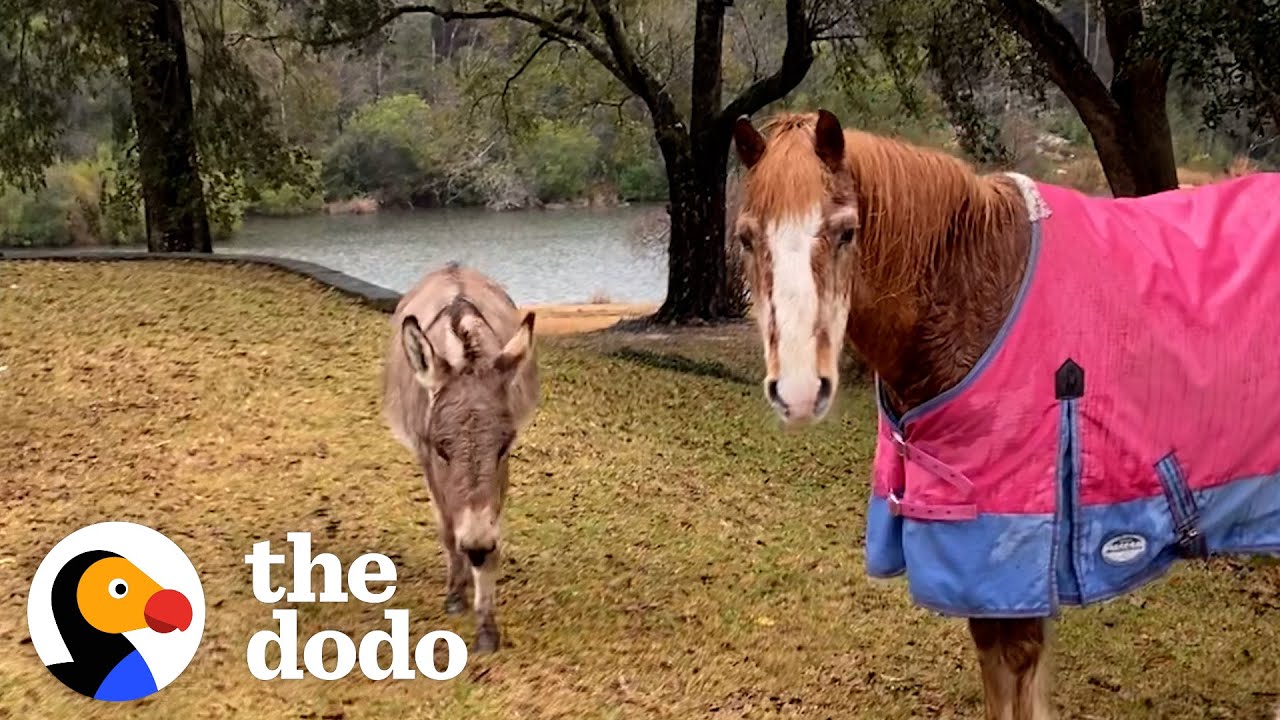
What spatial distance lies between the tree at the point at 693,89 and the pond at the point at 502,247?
4.78 feet

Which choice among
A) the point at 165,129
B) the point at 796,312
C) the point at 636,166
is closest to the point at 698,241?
the point at 636,166

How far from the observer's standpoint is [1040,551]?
2.38 metres

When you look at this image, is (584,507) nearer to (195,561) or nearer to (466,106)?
(195,561)

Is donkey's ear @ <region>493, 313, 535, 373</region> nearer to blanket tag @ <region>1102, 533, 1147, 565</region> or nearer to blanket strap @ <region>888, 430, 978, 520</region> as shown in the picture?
blanket strap @ <region>888, 430, 978, 520</region>

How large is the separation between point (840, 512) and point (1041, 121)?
8553 millimetres

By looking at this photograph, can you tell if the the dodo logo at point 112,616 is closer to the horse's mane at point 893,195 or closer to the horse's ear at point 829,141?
the horse's mane at point 893,195

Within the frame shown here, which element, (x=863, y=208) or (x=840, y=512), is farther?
(x=840, y=512)

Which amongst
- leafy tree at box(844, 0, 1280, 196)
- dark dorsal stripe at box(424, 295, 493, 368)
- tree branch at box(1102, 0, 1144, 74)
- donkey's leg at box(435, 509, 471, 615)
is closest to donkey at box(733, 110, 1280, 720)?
dark dorsal stripe at box(424, 295, 493, 368)

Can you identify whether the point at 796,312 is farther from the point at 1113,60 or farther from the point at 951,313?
the point at 1113,60

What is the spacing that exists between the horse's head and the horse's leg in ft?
2.67

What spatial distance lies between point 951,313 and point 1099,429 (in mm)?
376

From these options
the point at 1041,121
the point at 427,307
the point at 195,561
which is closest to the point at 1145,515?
the point at 427,307

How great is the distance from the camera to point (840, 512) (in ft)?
18.8

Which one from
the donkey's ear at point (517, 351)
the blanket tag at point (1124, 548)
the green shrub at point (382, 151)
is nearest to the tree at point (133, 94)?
the green shrub at point (382, 151)
